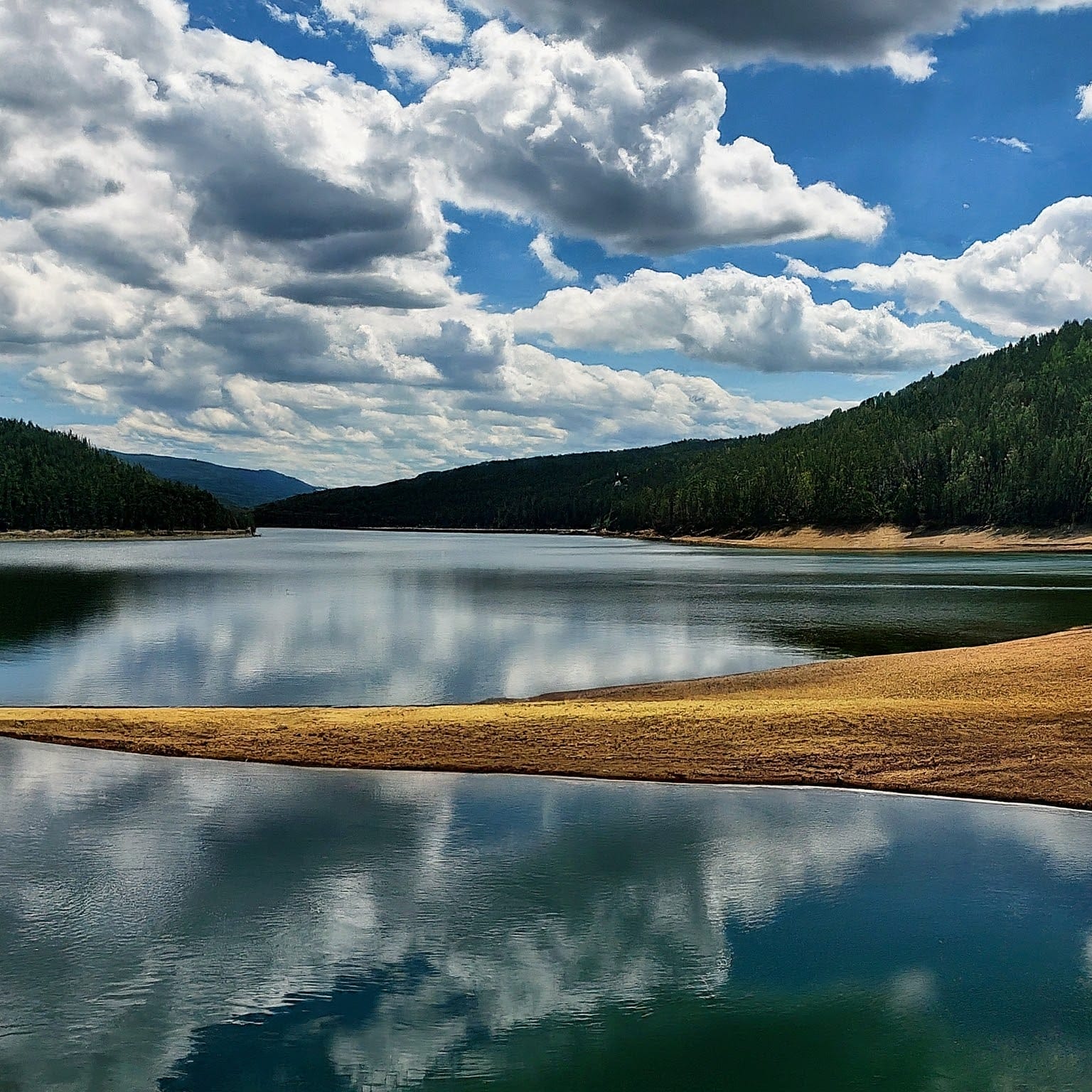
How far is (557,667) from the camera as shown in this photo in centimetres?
3384

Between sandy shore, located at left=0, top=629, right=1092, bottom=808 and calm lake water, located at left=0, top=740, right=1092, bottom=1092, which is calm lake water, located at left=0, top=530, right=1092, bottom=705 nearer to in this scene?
sandy shore, located at left=0, top=629, right=1092, bottom=808

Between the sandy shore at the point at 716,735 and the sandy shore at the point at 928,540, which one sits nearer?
the sandy shore at the point at 716,735

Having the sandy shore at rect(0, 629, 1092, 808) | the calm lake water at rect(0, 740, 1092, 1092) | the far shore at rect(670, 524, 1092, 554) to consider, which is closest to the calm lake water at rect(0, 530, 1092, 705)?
the sandy shore at rect(0, 629, 1092, 808)

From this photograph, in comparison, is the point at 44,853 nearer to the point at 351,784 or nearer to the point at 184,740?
the point at 351,784

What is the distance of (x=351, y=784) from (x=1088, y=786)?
519 inches

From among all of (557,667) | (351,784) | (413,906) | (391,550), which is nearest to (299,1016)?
(413,906)

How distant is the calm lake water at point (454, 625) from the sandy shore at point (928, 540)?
4872cm

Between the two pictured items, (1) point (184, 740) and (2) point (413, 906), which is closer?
(2) point (413, 906)

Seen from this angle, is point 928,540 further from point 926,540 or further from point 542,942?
point 542,942

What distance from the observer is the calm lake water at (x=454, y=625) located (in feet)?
102

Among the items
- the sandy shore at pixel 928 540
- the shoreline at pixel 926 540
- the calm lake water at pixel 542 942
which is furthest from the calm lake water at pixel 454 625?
the sandy shore at pixel 928 540

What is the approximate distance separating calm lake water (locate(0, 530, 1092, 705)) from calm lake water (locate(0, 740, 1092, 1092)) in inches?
490

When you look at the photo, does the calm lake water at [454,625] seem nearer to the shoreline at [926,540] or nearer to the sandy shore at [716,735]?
the sandy shore at [716,735]

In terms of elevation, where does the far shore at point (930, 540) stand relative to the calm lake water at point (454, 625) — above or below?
above
